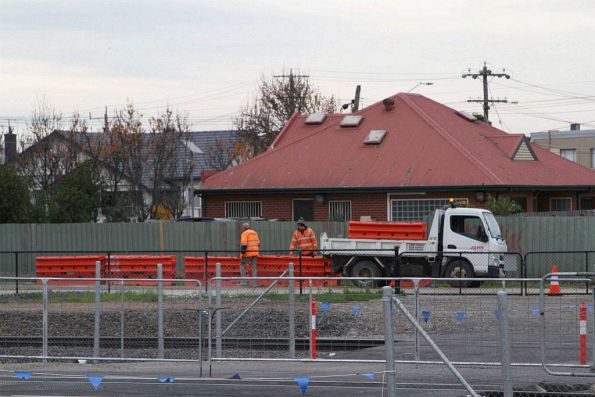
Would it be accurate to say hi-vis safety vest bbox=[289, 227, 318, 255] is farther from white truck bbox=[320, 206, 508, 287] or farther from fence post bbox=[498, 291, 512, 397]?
fence post bbox=[498, 291, 512, 397]

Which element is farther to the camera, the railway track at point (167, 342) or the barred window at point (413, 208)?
the barred window at point (413, 208)

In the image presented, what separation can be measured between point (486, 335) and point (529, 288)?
14.3 feet

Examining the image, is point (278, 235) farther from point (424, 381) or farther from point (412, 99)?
point (424, 381)

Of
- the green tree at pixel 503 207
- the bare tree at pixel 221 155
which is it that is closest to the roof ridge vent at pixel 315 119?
the green tree at pixel 503 207

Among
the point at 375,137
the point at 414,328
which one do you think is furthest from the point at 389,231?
the point at 414,328

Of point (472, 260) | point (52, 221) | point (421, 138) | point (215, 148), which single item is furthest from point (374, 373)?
point (215, 148)

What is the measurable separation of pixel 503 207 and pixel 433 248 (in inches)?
263

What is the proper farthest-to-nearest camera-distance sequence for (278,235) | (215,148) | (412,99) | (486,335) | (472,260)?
(215,148)
(412,99)
(278,235)
(472,260)
(486,335)

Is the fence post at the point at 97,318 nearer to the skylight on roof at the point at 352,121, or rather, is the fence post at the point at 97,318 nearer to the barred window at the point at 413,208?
the barred window at the point at 413,208

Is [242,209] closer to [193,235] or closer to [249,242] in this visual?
[193,235]

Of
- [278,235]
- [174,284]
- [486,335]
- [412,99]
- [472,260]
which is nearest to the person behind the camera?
[486,335]

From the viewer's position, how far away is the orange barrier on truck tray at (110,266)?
31.7 meters

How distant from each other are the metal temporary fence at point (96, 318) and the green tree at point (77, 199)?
90.2ft

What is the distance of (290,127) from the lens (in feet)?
161
